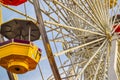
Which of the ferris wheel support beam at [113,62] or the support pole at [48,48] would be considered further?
the ferris wheel support beam at [113,62]

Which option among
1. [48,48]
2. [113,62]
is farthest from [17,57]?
[113,62]

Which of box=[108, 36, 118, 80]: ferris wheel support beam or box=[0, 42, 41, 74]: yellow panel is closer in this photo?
box=[0, 42, 41, 74]: yellow panel

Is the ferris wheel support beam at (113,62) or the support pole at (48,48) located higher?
the support pole at (48,48)

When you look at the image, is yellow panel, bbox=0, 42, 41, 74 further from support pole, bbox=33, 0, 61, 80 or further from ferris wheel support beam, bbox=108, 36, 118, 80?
ferris wheel support beam, bbox=108, 36, 118, 80

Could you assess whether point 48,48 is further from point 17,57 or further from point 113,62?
point 113,62

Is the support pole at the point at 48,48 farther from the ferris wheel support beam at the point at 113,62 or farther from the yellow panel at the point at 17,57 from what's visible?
the ferris wheel support beam at the point at 113,62

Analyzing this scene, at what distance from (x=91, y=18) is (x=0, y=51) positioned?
4122mm

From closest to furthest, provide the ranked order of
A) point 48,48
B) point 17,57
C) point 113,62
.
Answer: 1. point 17,57
2. point 48,48
3. point 113,62

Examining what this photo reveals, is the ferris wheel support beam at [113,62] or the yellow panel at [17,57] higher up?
the yellow panel at [17,57]

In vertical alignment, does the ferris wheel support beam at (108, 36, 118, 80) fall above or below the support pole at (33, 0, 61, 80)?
below

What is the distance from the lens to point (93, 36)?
12.1 m

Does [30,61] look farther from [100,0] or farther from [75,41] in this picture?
[100,0]

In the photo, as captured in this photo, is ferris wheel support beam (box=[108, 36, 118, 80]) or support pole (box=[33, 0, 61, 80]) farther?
ferris wheel support beam (box=[108, 36, 118, 80])

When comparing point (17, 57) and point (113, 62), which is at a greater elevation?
point (17, 57)
